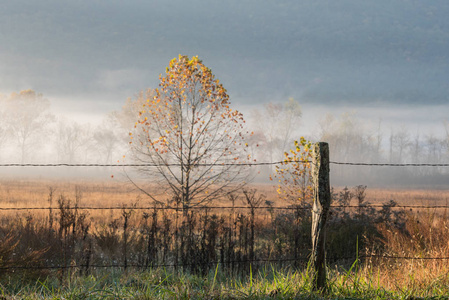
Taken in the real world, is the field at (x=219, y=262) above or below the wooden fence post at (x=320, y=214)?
below

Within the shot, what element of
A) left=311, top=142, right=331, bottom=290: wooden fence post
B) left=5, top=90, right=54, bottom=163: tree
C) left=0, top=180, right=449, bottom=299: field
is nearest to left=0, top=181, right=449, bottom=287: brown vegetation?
left=0, top=180, right=449, bottom=299: field

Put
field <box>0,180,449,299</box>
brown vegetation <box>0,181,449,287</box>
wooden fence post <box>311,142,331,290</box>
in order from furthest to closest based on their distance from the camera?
1. brown vegetation <box>0,181,449,287</box>
2. field <box>0,180,449,299</box>
3. wooden fence post <box>311,142,331,290</box>

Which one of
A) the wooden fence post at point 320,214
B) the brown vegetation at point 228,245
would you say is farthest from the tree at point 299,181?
the wooden fence post at point 320,214

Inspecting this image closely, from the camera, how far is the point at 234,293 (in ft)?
15.7

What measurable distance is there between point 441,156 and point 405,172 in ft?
61.2

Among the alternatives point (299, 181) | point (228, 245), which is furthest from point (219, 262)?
point (299, 181)

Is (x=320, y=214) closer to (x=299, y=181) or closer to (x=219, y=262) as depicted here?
(x=219, y=262)

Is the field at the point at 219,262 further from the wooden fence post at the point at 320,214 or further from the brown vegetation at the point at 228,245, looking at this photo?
the wooden fence post at the point at 320,214

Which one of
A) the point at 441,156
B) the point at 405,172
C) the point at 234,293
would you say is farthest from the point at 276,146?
the point at 234,293

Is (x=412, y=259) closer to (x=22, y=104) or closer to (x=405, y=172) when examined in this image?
(x=22, y=104)

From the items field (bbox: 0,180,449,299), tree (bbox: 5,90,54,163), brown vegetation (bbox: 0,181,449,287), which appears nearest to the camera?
field (bbox: 0,180,449,299)

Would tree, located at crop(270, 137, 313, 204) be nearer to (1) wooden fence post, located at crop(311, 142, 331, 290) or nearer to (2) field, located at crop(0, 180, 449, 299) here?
(2) field, located at crop(0, 180, 449, 299)

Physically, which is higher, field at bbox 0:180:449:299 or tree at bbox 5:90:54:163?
tree at bbox 5:90:54:163

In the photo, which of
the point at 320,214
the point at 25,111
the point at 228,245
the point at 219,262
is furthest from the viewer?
the point at 25,111
